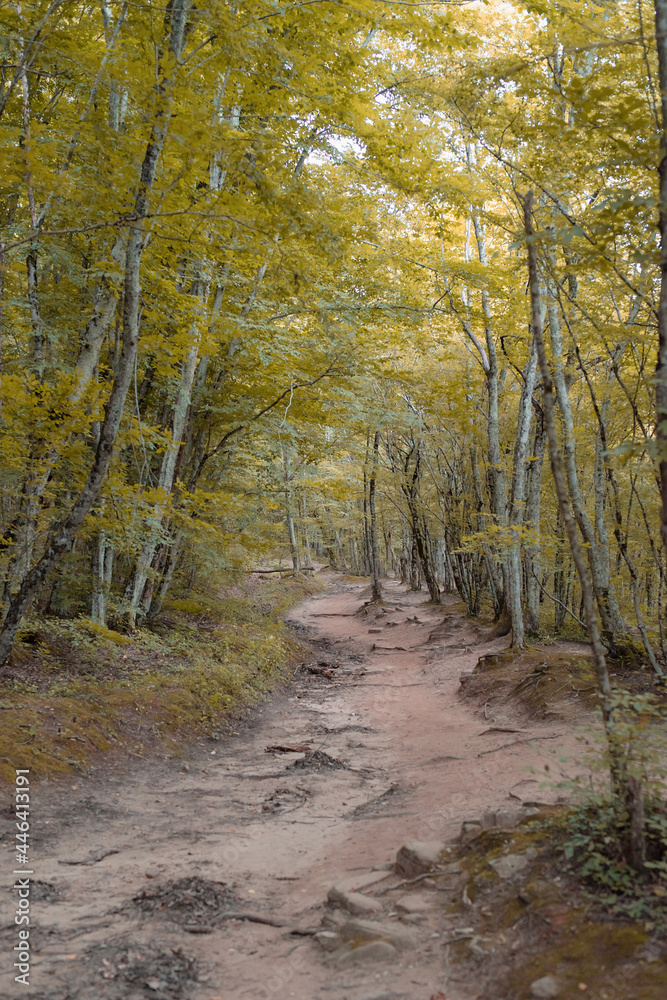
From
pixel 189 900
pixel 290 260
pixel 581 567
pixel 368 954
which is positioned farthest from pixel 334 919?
pixel 290 260

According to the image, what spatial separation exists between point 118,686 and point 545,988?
6.67m

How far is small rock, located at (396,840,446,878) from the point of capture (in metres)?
3.85

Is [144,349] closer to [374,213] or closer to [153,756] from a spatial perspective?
A: [153,756]

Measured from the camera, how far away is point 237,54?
5875 millimetres

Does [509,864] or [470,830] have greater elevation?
[509,864]

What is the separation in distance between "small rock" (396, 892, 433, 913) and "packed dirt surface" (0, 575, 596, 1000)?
12 mm

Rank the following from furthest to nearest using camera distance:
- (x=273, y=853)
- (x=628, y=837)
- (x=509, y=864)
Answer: (x=273, y=853) < (x=509, y=864) < (x=628, y=837)

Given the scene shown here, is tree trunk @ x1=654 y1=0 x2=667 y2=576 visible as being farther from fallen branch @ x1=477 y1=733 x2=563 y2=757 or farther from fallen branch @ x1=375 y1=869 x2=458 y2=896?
fallen branch @ x1=477 y1=733 x2=563 y2=757

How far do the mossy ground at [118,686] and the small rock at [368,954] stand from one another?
146 inches

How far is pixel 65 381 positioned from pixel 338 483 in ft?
24.0

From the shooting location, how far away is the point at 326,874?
4.21m

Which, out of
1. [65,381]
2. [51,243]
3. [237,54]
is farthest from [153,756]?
[237,54]

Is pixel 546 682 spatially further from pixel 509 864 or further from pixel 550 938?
pixel 550 938

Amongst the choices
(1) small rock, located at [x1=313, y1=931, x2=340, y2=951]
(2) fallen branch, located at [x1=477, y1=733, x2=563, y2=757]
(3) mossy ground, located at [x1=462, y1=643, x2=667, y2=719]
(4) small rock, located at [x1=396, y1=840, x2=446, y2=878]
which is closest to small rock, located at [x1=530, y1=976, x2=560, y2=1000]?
(1) small rock, located at [x1=313, y1=931, x2=340, y2=951]
